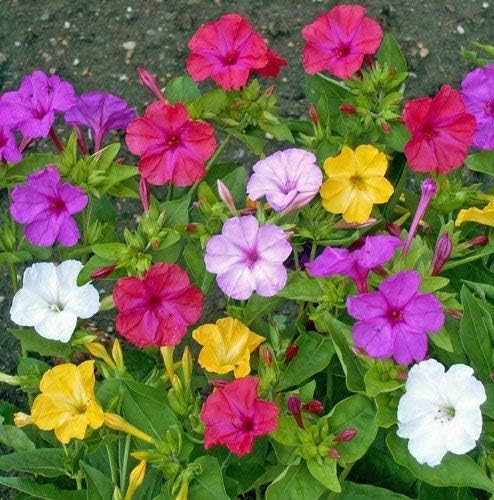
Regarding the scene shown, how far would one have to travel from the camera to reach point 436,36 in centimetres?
291

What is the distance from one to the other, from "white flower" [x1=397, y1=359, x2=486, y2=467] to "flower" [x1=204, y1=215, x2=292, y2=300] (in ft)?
1.00

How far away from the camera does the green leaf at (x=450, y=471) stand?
1506mm

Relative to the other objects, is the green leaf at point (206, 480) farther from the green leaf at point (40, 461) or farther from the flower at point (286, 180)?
the flower at point (286, 180)

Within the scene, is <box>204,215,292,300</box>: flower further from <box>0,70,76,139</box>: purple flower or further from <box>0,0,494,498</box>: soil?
<box>0,0,494,498</box>: soil

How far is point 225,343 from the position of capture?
167cm

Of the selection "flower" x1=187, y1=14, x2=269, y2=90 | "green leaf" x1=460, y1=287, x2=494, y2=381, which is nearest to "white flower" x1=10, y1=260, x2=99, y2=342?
"flower" x1=187, y1=14, x2=269, y2=90

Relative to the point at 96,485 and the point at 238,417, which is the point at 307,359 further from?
the point at 96,485

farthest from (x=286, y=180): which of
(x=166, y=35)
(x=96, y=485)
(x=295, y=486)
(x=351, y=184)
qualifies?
(x=166, y=35)

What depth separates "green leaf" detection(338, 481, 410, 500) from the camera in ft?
5.37

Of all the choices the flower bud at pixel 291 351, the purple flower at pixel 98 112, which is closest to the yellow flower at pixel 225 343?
the flower bud at pixel 291 351

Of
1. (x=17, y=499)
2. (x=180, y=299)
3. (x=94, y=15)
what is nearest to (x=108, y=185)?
(x=180, y=299)

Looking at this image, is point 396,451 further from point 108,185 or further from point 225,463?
point 108,185

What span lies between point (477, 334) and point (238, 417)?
46 cm

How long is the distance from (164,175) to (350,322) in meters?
0.47
